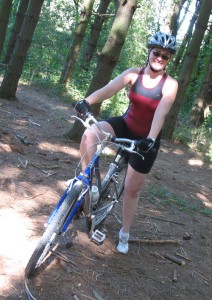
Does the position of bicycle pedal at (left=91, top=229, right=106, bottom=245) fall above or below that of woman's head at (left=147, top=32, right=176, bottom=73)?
below

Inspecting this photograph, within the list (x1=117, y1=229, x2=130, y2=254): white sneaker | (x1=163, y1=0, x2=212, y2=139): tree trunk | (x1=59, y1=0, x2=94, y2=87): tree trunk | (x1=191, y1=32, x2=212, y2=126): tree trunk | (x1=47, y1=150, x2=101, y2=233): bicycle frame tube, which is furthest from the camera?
(x1=59, y1=0, x2=94, y2=87): tree trunk

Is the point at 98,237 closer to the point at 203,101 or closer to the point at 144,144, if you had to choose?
the point at 144,144

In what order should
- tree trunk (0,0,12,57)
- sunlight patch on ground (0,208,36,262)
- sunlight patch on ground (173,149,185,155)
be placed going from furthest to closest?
tree trunk (0,0,12,57), sunlight patch on ground (173,149,185,155), sunlight patch on ground (0,208,36,262)

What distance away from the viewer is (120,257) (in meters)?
4.34

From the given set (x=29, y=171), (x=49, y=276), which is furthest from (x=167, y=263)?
(x=29, y=171)

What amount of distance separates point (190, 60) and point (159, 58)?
824 cm

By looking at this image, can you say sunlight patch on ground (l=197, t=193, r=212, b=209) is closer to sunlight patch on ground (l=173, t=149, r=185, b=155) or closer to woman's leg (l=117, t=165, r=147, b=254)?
woman's leg (l=117, t=165, r=147, b=254)

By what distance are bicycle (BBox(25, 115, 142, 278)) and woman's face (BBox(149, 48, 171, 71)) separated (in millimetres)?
840

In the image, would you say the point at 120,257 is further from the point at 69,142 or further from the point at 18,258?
the point at 69,142

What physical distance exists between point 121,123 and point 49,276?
5.52ft

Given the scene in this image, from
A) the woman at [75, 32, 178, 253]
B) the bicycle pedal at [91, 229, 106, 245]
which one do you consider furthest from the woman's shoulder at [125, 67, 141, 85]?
the bicycle pedal at [91, 229, 106, 245]

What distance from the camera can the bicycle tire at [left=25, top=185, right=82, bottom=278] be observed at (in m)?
3.29

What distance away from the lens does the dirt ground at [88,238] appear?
11.7 feet

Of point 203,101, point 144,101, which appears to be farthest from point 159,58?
point 203,101
